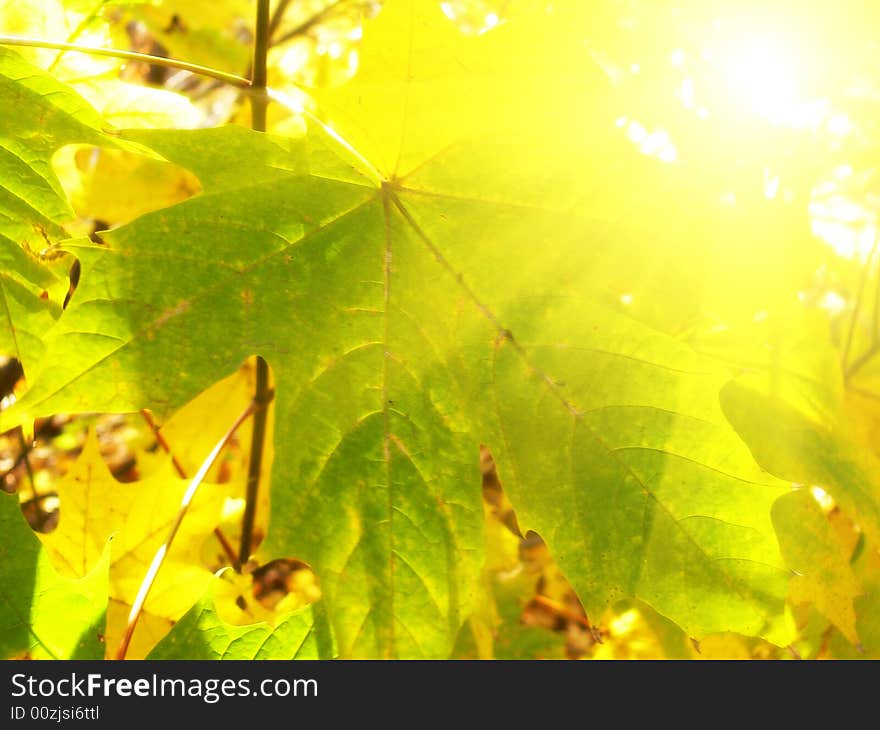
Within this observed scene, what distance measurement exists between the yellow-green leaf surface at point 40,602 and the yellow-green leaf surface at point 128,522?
221 millimetres

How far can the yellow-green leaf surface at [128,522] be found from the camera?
0.98m

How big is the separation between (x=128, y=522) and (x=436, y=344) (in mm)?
508

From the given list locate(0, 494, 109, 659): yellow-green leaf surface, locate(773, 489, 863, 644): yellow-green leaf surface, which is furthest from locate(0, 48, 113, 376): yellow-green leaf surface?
locate(773, 489, 863, 644): yellow-green leaf surface

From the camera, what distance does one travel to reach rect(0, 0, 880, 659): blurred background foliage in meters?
0.80

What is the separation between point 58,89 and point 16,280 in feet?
0.63

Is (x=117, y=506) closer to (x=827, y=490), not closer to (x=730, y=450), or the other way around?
(x=730, y=450)

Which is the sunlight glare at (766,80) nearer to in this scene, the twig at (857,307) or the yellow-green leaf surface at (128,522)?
the twig at (857,307)

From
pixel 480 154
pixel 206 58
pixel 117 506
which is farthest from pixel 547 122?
pixel 206 58

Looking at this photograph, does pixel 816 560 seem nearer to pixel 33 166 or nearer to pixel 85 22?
pixel 33 166

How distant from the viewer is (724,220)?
30.8 inches

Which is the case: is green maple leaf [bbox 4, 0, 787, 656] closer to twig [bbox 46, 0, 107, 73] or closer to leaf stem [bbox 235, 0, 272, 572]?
leaf stem [bbox 235, 0, 272, 572]

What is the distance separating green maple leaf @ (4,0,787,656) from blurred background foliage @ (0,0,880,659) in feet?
0.16

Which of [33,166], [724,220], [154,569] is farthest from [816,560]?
[33,166]

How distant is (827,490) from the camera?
0.91m
